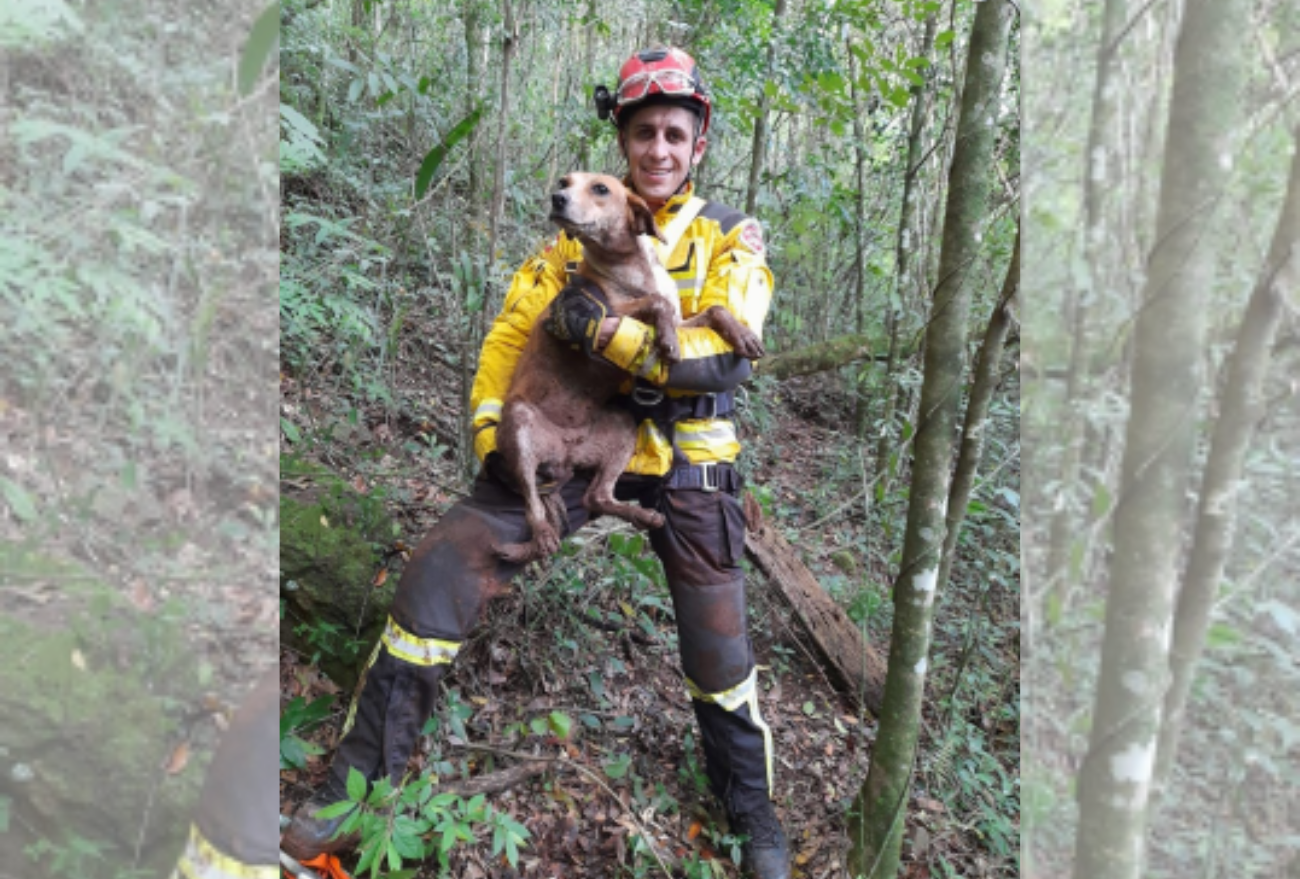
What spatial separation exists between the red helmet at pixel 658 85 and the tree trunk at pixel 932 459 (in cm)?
93

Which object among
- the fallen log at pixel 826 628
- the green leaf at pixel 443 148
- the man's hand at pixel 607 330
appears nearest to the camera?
the man's hand at pixel 607 330

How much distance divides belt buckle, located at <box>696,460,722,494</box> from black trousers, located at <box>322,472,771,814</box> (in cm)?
3

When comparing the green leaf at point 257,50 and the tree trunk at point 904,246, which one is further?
the tree trunk at point 904,246

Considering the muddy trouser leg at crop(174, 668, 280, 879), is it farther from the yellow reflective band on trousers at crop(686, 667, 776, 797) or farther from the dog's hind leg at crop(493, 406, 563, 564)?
the yellow reflective band on trousers at crop(686, 667, 776, 797)

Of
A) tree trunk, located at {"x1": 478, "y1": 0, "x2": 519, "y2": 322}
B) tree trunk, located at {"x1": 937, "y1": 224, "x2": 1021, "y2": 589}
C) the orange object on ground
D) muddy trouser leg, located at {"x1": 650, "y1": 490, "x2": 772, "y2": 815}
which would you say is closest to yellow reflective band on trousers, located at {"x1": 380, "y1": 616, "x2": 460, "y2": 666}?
the orange object on ground

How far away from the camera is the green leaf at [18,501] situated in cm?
65

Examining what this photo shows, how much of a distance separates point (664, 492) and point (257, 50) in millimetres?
2431

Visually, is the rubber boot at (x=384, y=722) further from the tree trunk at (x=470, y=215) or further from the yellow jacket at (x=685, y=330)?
the tree trunk at (x=470, y=215)

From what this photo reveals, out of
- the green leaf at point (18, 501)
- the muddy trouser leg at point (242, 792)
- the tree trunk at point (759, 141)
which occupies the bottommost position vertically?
the muddy trouser leg at point (242, 792)

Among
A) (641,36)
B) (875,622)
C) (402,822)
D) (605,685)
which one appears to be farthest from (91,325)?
(641,36)

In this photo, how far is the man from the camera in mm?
2641

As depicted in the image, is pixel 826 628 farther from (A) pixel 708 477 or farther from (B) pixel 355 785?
(B) pixel 355 785

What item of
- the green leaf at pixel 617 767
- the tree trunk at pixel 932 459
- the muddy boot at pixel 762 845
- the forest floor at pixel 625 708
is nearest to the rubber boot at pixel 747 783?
the muddy boot at pixel 762 845

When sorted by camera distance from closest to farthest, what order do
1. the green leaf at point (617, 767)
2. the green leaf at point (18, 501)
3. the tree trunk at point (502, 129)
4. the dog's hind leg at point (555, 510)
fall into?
the green leaf at point (18, 501) → the dog's hind leg at point (555, 510) → the green leaf at point (617, 767) → the tree trunk at point (502, 129)
